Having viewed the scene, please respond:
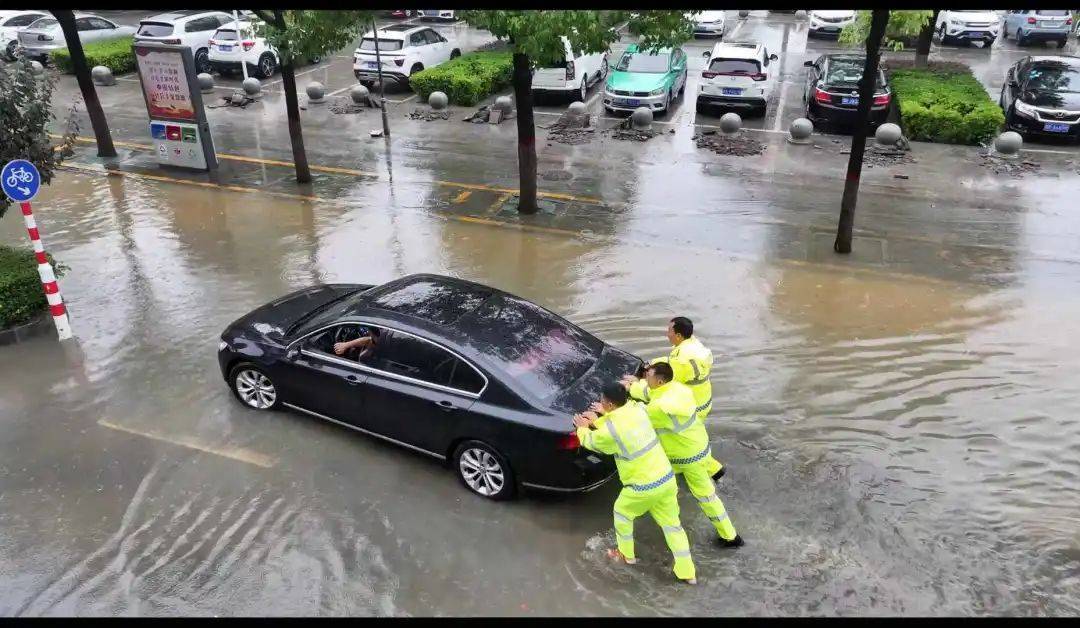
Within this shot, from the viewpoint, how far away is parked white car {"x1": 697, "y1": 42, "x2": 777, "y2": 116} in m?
18.5

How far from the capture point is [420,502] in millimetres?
6391

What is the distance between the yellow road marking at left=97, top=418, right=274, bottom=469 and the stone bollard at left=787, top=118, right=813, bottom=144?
13.6 m

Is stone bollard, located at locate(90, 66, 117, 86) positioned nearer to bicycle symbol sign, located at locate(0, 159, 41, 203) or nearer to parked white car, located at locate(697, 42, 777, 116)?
bicycle symbol sign, located at locate(0, 159, 41, 203)

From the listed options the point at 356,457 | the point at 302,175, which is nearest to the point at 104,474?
the point at 356,457

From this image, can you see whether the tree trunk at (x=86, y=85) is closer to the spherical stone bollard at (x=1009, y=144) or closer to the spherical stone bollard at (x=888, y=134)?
the spherical stone bollard at (x=888, y=134)

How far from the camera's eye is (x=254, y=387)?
7504 millimetres

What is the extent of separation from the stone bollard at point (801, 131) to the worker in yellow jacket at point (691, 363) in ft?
39.3

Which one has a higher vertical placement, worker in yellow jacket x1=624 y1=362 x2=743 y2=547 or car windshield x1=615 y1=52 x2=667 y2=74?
car windshield x1=615 y1=52 x2=667 y2=74

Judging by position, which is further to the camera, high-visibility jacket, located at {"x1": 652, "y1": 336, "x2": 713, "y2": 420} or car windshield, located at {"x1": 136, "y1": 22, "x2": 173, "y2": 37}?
car windshield, located at {"x1": 136, "y1": 22, "x2": 173, "y2": 37}

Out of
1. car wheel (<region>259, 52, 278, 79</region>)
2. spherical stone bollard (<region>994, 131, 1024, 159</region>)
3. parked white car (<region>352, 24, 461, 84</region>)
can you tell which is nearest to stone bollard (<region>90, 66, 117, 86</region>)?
car wheel (<region>259, 52, 278, 79</region>)

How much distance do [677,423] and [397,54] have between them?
18588 mm

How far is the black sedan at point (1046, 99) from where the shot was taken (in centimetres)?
1656

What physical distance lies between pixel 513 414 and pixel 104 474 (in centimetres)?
349

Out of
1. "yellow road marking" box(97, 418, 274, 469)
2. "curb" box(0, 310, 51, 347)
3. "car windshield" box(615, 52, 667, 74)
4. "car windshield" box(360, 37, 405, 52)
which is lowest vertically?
"yellow road marking" box(97, 418, 274, 469)
